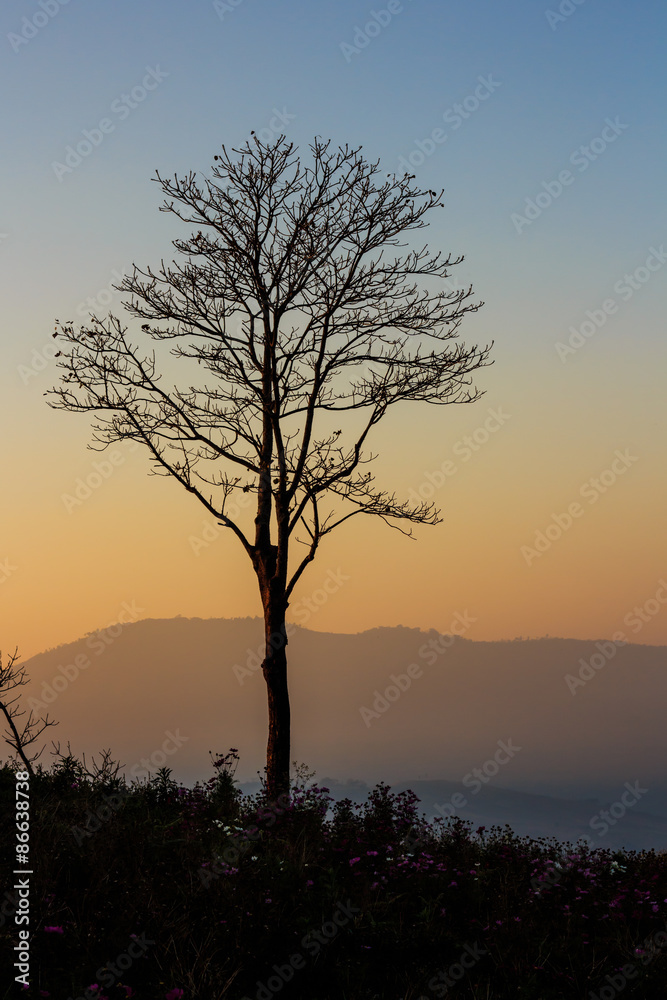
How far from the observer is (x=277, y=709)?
1370 cm

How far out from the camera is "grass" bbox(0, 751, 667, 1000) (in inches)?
277

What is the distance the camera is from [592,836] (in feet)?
40.6

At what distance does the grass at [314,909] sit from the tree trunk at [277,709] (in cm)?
129

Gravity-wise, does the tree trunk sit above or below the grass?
above

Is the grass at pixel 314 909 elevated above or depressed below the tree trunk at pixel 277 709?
below

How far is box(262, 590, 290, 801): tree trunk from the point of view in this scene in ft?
44.5

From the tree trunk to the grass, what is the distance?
50.8 inches

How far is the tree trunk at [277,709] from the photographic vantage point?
44.5ft

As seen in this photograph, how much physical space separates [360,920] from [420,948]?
2.05ft

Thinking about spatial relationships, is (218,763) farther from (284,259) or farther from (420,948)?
(284,259)

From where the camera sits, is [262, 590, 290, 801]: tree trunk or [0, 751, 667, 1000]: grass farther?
[262, 590, 290, 801]: tree trunk

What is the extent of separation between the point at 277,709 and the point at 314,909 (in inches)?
220

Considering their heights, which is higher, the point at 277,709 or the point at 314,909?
the point at 277,709

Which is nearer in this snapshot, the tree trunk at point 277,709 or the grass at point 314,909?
the grass at point 314,909
